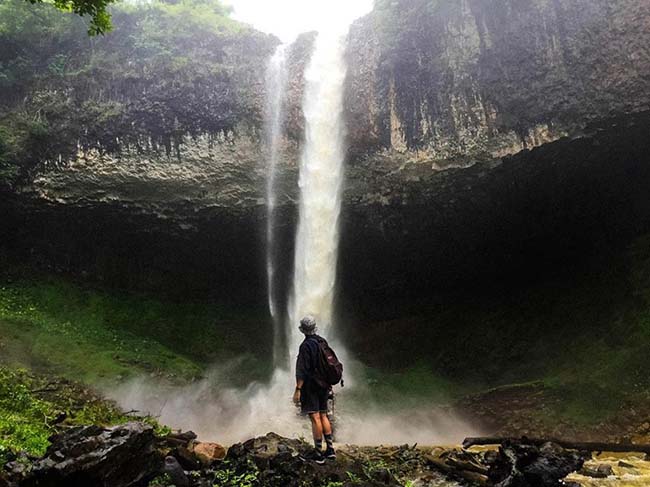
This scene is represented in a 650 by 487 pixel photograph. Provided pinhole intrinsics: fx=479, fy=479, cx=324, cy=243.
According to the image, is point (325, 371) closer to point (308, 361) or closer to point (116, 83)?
point (308, 361)

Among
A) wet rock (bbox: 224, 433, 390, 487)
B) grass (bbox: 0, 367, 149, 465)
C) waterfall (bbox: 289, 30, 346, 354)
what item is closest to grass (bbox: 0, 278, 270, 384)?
grass (bbox: 0, 367, 149, 465)

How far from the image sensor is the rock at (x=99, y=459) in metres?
3.75

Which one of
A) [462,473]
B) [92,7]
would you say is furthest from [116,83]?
[462,473]

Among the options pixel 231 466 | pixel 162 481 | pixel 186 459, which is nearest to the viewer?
pixel 162 481

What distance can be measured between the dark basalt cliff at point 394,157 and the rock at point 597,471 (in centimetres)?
890

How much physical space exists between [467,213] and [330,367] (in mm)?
10156

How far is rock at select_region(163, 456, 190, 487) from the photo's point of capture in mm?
4535

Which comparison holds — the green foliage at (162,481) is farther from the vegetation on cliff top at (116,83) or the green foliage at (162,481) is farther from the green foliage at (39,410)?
the vegetation on cliff top at (116,83)

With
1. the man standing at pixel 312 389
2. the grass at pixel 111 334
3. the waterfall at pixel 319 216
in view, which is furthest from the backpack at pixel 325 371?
the waterfall at pixel 319 216

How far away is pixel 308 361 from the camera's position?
17.3 feet

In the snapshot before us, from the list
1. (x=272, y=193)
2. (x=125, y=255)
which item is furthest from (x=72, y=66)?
(x=272, y=193)

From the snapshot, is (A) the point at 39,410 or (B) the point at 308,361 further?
(A) the point at 39,410

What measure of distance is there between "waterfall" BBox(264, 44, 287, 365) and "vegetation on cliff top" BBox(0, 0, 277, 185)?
1.41 feet

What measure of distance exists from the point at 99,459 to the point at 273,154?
38.8 feet
